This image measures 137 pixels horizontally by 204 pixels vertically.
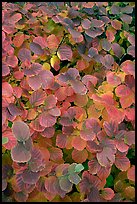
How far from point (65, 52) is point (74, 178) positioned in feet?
1.78

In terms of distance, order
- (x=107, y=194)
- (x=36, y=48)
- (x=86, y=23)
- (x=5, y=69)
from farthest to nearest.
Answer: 1. (x=86, y=23)
2. (x=36, y=48)
3. (x=5, y=69)
4. (x=107, y=194)

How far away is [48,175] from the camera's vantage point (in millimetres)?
1071

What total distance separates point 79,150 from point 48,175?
0.41ft

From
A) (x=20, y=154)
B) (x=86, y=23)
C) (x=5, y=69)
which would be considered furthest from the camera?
(x=86, y=23)

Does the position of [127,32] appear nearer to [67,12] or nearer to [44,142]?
[67,12]

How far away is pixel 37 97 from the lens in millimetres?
1156

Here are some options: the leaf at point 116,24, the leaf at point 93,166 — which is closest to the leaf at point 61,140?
the leaf at point 93,166

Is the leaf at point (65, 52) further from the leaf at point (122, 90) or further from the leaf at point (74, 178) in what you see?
the leaf at point (74, 178)

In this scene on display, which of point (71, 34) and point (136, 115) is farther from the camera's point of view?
point (71, 34)

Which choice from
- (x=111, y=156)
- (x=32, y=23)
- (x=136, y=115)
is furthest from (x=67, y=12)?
(x=111, y=156)

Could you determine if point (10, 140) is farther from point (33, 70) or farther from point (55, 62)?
point (55, 62)

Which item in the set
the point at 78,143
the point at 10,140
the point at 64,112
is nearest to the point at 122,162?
the point at 78,143

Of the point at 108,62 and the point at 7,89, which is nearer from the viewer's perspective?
the point at 7,89

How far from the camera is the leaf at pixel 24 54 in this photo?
A: 1.27 m
